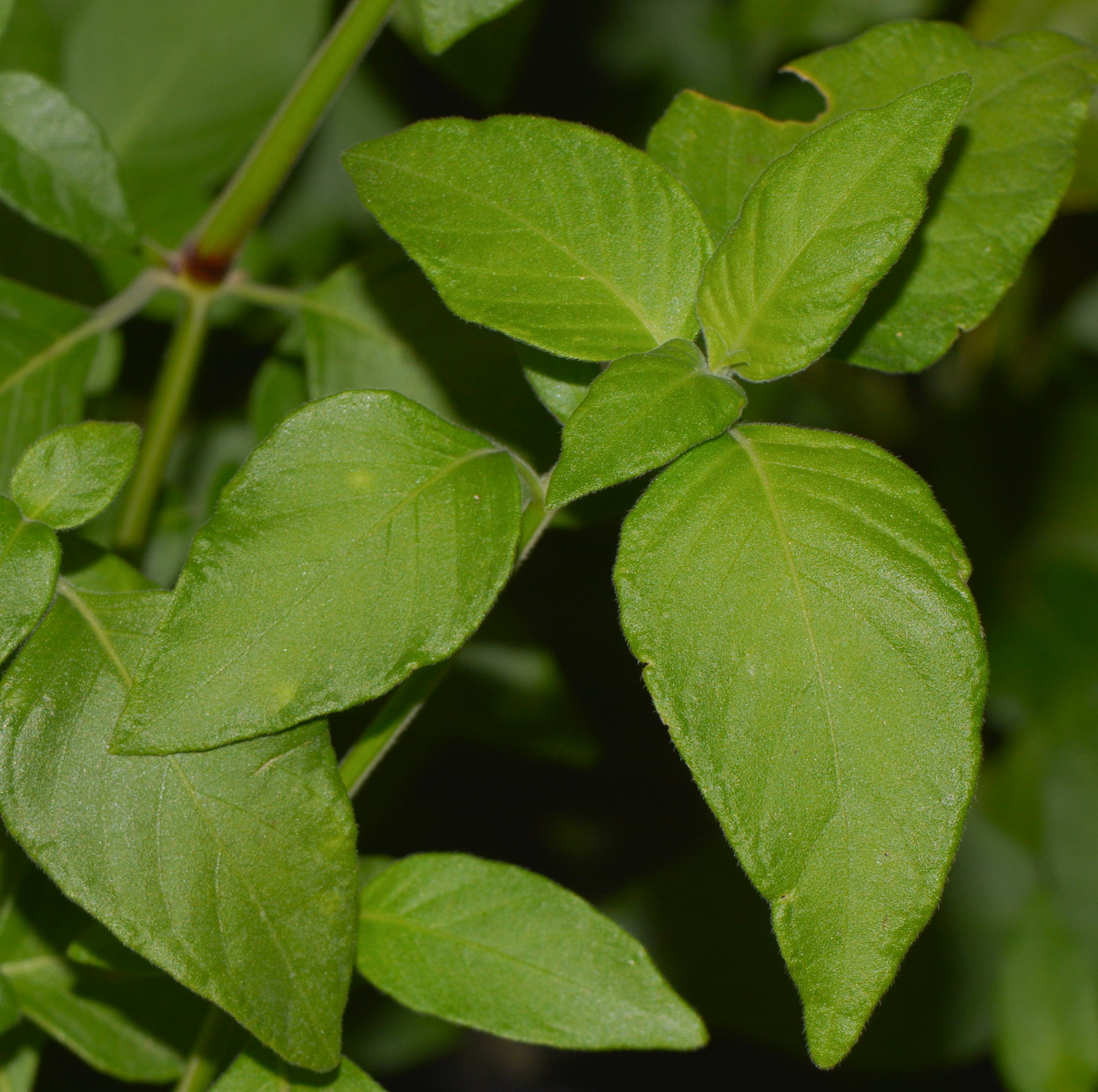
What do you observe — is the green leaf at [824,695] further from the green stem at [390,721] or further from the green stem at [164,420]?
the green stem at [164,420]

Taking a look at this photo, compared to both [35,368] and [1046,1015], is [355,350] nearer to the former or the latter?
[35,368]

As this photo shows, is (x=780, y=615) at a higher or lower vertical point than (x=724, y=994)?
higher

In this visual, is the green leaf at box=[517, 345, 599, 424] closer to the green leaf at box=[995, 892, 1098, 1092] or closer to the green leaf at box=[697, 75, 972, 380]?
the green leaf at box=[697, 75, 972, 380]

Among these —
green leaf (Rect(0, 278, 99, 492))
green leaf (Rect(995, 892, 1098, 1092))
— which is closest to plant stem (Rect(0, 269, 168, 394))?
green leaf (Rect(0, 278, 99, 492))

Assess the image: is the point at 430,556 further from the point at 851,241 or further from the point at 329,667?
the point at 851,241

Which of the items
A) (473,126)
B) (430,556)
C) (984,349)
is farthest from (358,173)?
(984,349)
